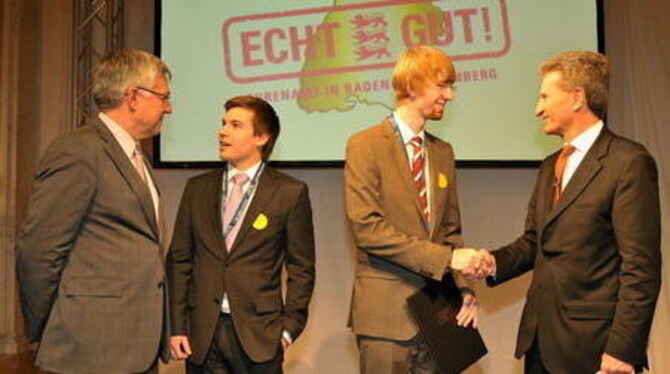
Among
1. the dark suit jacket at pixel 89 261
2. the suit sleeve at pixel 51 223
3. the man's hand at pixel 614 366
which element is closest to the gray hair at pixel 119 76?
the dark suit jacket at pixel 89 261

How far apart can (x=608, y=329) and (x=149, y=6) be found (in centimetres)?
317

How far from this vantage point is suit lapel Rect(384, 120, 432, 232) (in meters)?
2.48

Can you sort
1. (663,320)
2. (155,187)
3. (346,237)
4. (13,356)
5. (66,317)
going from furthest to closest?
(13,356) < (346,237) < (663,320) < (155,187) < (66,317)

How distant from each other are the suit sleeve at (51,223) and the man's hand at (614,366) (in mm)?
1523

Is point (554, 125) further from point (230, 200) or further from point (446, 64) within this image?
point (230, 200)

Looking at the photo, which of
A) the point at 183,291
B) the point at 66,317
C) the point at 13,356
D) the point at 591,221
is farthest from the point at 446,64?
the point at 13,356

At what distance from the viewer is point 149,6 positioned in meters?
4.24

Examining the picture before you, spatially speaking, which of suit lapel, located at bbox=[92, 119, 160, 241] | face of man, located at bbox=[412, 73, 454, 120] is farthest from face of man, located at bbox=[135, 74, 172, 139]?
face of man, located at bbox=[412, 73, 454, 120]

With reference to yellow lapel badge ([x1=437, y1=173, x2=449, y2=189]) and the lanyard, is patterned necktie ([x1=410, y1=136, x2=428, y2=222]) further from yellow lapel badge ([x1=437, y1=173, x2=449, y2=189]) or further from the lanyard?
the lanyard

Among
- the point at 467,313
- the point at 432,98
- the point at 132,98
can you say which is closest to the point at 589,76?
the point at 432,98

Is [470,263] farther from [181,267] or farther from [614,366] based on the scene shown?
[181,267]

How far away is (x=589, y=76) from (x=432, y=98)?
1.69 ft

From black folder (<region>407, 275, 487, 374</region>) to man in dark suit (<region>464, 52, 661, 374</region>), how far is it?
14 centimetres

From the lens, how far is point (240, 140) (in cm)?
273
